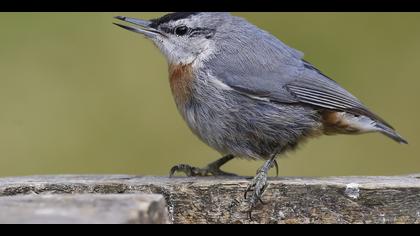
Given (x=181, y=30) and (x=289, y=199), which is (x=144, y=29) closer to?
(x=181, y=30)

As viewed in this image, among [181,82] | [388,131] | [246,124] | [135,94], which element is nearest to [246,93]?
[246,124]

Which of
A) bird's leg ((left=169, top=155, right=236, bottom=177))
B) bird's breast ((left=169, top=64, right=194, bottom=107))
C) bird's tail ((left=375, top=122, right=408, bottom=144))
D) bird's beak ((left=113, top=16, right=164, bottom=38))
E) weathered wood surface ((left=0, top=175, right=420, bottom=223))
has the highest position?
bird's beak ((left=113, top=16, right=164, bottom=38))

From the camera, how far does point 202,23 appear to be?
5.67 metres

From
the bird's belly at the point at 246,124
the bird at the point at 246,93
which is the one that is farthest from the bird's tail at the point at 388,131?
the bird's belly at the point at 246,124

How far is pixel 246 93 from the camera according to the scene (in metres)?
5.30

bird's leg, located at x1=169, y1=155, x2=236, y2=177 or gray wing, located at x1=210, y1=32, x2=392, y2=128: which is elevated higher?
gray wing, located at x1=210, y1=32, x2=392, y2=128

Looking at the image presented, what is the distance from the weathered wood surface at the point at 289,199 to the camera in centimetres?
432

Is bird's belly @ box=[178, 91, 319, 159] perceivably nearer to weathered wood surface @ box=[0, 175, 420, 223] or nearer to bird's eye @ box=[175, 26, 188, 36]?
bird's eye @ box=[175, 26, 188, 36]

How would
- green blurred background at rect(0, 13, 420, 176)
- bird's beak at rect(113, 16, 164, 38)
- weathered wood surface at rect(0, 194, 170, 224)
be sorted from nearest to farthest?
1. weathered wood surface at rect(0, 194, 170, 224)
2. bird's beak at rect(113, 16, 164, 38)
3. green blurred background at rect(0, 13, 420, 176)

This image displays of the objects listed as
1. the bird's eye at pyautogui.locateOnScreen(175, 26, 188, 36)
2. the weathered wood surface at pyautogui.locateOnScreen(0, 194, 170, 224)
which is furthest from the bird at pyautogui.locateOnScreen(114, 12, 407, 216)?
the weathered wood surface at pyautogui.locateOnScreen(0, 194, 170, 224)

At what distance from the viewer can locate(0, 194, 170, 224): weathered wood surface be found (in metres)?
3.27

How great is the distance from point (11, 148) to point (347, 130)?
322 centimetres

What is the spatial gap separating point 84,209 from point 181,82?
2.09 m

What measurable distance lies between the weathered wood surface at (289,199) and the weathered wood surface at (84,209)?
712mm
